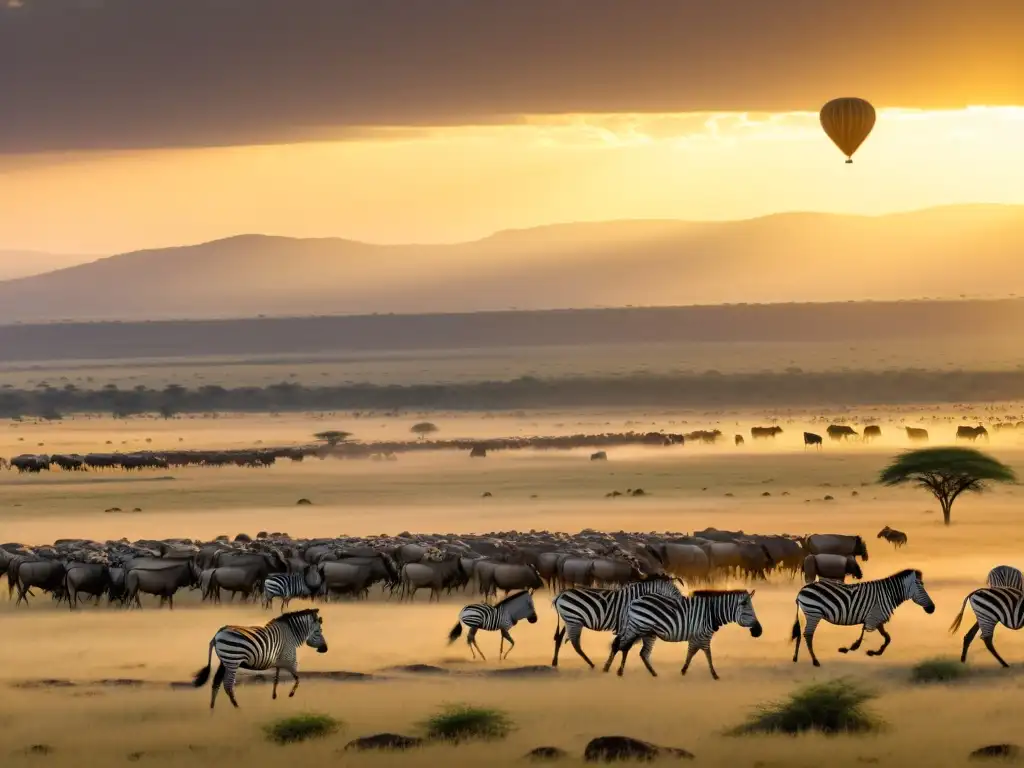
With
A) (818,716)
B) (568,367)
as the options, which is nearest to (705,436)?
(818,716)

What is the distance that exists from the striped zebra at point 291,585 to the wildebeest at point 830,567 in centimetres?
908

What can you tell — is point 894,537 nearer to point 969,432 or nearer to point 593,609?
point 593,609

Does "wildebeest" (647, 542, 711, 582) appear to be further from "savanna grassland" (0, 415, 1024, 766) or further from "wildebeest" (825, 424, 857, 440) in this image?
"wildebeest" (825, 424, 857, 440)

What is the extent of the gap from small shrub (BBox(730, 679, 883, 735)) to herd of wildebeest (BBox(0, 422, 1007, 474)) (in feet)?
181

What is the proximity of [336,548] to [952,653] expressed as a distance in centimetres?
1347

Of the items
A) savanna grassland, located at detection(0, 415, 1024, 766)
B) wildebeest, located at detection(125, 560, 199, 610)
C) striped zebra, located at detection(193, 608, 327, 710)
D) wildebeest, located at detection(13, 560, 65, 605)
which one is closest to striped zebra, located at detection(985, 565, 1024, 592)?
savanna grassland, located at detection(0, 415, 1024, 766)

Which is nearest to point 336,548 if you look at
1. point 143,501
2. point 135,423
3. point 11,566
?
point 11,566

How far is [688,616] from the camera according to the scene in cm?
2244

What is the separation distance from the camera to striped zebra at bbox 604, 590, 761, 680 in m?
22.3

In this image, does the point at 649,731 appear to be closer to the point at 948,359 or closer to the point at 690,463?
the point at 690,463

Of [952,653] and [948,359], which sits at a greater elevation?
[948,359]

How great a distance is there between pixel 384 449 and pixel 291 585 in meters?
54.0

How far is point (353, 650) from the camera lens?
26266 millimetres

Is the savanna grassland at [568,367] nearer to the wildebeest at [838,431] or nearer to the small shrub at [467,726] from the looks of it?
the wildebeest at [838,431]
